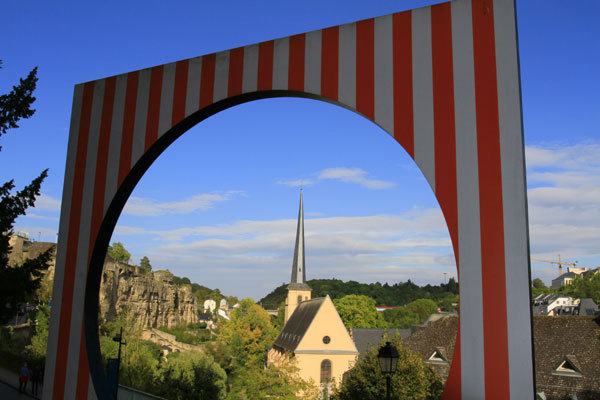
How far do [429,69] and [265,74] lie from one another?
1.43m

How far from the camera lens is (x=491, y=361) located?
2854 mm

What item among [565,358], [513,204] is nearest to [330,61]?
[513,204]

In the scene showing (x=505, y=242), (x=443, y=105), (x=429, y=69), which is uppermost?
(x=429, y=69)

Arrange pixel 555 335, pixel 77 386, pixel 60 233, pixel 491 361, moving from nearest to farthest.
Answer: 1. pixel 491 361
2. pixel 77 386
3. pixel 60 233
4. pixel 555 335

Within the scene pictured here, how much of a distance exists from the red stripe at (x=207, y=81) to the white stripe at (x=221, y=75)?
0.04 m

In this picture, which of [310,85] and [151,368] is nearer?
[310,85]

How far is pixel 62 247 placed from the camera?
15.8 ft

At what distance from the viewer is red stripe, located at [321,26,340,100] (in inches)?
148

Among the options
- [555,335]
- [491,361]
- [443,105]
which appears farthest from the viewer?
[555,335]

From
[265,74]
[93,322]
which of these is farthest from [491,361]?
[93,322]

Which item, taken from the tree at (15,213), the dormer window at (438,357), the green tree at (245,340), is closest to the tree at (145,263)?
the green tree at (245,340)

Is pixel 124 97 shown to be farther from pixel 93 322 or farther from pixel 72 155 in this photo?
pixel 93 322

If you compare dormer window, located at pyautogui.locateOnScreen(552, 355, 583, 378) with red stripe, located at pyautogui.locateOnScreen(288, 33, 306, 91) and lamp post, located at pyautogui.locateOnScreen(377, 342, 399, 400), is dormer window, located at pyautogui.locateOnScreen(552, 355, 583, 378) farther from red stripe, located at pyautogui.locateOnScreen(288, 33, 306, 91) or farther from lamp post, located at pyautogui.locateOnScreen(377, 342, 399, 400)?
red stripe, located at pyautogui.locateOnScreen(288, 33, 306, 91)

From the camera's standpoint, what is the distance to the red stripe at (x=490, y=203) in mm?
2846
